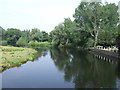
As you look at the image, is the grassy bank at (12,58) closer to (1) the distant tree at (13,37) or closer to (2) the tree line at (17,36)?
(2) the tree line at (17,36)

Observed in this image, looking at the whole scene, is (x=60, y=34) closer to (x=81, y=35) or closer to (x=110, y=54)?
(x=81, y=35)

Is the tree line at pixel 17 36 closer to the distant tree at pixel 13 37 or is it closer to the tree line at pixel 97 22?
the distant tree at pixel 13 37

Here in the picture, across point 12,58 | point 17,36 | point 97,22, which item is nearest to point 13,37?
point 17,36

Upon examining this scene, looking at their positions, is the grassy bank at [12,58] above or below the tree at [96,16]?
below

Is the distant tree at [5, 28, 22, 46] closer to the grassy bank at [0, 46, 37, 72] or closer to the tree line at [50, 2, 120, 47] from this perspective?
the tree line at [50, 2, 120, 47]

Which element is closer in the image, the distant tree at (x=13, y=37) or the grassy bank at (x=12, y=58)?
the grassy bank at (x=12, y=58)

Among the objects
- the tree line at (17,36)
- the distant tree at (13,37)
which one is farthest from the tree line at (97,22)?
the distant tree at (13,37)

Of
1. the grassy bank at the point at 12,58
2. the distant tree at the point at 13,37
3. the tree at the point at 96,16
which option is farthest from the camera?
the distant tree at the point at 13,37

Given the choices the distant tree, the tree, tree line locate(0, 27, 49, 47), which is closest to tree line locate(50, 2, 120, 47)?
the tree

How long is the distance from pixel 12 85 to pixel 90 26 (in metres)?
43.7

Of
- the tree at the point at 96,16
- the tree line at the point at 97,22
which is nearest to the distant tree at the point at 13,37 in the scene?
the tree line at the point at 97,22

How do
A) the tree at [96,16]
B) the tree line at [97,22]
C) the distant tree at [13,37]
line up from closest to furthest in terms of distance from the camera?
the tree line at [97,22], the tree at [96,16], the distant tree at [13,37]

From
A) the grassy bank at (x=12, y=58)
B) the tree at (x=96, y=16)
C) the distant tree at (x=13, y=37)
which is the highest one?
the tree at (x=96, y=16)

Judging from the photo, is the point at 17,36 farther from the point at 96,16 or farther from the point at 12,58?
the point at 12,58
